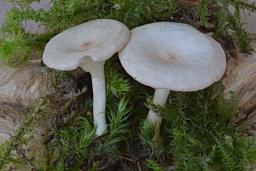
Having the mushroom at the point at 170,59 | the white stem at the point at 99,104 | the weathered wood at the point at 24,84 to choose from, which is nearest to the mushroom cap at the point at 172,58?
the mushroom at the point at 170,59

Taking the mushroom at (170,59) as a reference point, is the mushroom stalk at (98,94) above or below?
below

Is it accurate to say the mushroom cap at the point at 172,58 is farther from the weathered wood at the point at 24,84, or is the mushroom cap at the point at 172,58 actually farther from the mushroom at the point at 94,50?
the weathered wood at the point at 24,84

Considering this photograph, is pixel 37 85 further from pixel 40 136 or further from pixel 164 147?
pixel 164 147

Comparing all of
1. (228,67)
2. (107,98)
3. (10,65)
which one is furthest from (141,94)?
(10,65)

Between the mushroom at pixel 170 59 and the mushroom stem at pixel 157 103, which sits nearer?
the mushroom at pixel 170 59

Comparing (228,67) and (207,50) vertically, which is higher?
(207,50)

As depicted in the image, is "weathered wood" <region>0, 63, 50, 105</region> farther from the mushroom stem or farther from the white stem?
the mushroom stem

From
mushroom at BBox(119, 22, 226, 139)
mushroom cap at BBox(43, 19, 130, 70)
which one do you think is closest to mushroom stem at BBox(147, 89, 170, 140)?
mushroom at BBox(119, 22, 226, 139)

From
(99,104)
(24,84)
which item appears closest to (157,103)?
(99,104)
